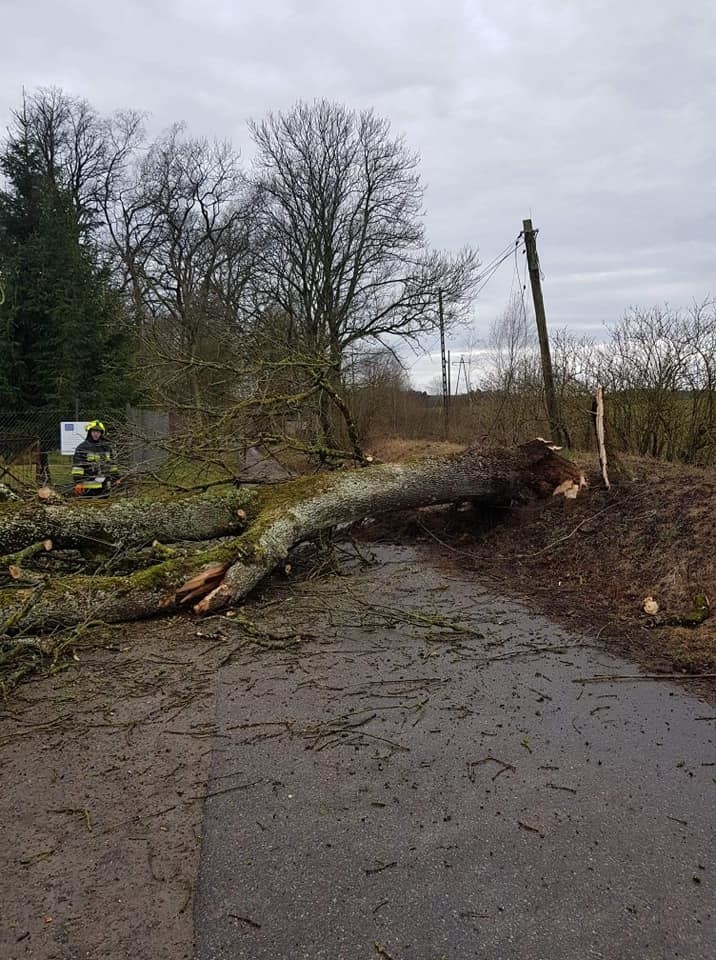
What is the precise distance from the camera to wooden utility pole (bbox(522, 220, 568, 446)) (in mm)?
12430

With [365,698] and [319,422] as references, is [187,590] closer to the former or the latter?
[365,698]

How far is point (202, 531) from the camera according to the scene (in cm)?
657

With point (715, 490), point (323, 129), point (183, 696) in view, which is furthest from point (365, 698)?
point (323, 129)

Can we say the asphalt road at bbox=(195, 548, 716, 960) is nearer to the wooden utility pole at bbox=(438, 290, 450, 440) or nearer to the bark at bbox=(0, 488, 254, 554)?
the bark at bbox=(0, 488, 254, 554)

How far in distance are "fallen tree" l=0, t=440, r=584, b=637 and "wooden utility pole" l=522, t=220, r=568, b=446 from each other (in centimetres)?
444

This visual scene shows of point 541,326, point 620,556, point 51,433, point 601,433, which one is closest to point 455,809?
point 620,556

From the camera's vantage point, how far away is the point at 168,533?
635cm

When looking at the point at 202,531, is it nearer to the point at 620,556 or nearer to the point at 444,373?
the point at 620,556

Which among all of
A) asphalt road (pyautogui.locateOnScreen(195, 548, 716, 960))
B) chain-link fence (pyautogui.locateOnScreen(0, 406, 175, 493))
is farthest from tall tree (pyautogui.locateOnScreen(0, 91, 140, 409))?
asphalt road (pyautogui.locateOnScreen(195, 548, 716, 960))

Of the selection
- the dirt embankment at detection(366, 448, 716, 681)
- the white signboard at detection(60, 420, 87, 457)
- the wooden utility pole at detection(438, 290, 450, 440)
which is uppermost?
the wooden utility pole at detection(438, 290, 450, 440)

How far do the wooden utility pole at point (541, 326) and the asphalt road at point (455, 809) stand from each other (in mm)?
8515

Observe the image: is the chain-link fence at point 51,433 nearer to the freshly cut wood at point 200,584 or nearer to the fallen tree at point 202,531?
the fallen tree at point 202,531

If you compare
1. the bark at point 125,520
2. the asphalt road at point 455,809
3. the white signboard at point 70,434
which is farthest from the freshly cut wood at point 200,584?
the white signboard at point 70,434

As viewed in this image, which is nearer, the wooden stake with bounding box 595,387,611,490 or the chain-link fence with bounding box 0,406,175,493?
the wooden stake with bounding box 595,387,611,490
